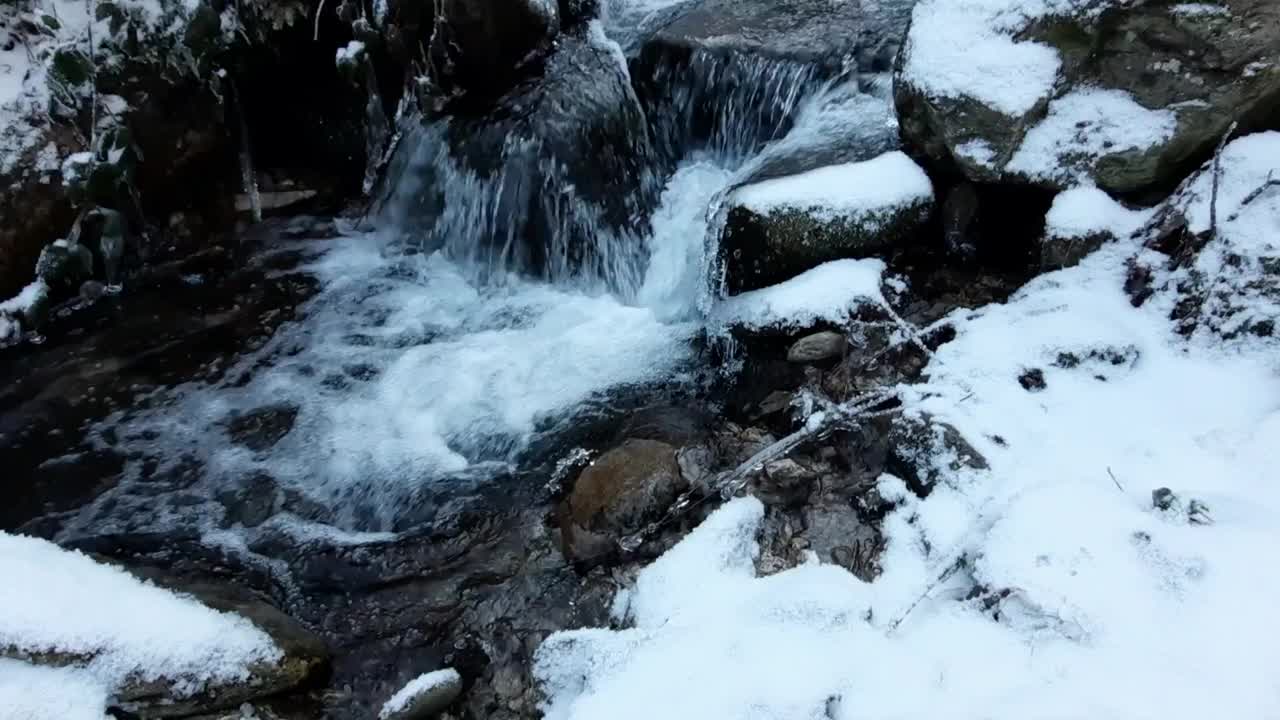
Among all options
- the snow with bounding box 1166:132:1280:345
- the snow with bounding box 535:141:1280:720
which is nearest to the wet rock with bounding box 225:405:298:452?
the snow with bounding box 535:141:1280:720

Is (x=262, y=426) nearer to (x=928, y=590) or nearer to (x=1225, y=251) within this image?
(x=928, y=590)

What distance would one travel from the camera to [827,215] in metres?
3.90

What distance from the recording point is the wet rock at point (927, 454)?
2.82 m

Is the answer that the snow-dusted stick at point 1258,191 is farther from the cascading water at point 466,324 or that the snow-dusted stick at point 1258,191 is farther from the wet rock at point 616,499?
the wet rock at point 616,499

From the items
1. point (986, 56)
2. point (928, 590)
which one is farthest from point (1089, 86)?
point (928, 590)

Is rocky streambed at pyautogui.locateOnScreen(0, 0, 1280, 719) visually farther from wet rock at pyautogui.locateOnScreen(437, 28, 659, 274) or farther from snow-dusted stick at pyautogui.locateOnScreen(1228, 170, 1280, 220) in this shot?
snow-dusted stick at pyautogui.locateOnScreen(1228, 170, 1280, 220)

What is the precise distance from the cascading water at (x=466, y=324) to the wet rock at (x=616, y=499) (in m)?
0.59

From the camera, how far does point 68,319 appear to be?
4.82 metres

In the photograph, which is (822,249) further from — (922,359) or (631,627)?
(631,627)

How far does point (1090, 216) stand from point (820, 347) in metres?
1.27

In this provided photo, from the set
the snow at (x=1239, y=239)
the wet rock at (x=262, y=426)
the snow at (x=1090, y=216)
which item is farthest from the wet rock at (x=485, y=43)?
the snow at (x=1239, y=239)

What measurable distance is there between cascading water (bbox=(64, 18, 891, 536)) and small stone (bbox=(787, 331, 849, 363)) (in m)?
0.70

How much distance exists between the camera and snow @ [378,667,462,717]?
2.76 m

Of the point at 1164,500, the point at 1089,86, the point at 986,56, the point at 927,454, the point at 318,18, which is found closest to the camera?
the point at 1164,500
